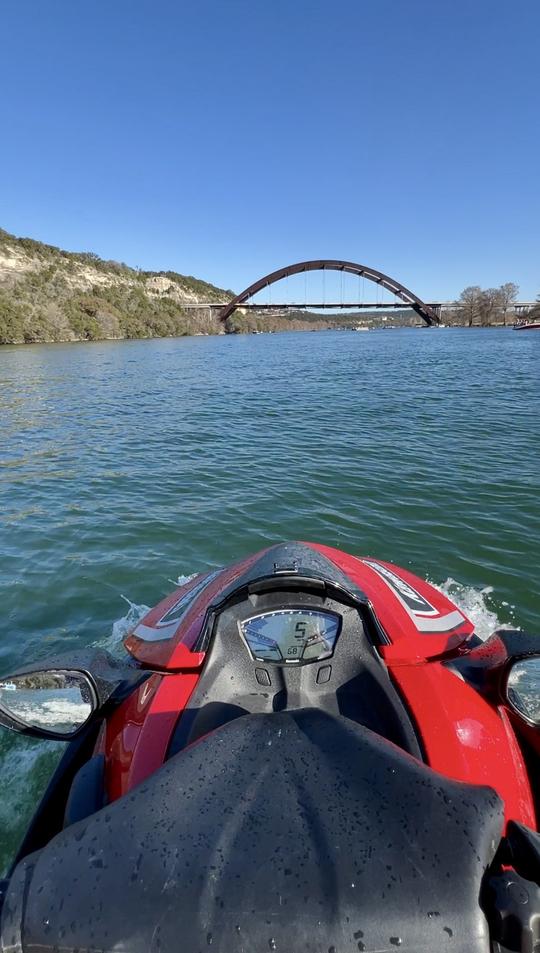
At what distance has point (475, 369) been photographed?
25.8 metres

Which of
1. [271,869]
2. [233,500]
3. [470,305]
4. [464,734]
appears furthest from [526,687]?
[470,305]

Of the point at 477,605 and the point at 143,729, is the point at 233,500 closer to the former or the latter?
the point at 477,605

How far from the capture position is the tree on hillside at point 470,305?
4368 inches

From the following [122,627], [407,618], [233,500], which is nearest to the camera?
[407,618]

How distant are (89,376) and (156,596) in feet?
79.6

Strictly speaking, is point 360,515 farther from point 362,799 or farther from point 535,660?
point 362,799

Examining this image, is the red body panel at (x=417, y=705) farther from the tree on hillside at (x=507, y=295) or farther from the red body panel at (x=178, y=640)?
the tree on hillside at (x=507, y=295)

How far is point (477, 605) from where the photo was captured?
4.56 metres

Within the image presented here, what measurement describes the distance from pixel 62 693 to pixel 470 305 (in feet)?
415

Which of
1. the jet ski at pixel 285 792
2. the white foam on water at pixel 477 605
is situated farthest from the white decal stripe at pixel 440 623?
the white foam on water at pixel 477 605

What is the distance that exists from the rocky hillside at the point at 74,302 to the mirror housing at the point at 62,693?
64309mm

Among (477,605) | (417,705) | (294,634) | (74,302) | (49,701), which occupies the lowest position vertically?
(477,605)

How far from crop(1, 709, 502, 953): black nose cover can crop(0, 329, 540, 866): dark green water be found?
89.5 inches

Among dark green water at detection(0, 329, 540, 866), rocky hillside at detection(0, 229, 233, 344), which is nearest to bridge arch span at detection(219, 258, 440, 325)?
rocky hillside at detection(0, 229, 233, 344)
